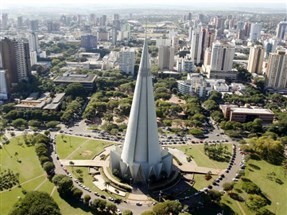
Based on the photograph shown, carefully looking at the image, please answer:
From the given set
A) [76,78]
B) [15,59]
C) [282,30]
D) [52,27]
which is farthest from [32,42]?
[282,30]

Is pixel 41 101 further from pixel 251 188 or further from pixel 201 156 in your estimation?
pixel 251 188

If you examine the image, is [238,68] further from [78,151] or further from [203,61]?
[78,151]

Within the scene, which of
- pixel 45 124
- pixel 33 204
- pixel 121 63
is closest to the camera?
pixel 33 204

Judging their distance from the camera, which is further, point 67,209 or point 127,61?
point 127,61

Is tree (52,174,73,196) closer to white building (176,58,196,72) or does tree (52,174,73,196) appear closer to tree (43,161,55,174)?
tree (43,161,55,174)

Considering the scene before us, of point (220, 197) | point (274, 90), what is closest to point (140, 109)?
point (220, 197)
